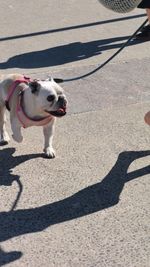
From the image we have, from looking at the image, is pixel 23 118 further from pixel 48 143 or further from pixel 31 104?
pixel 48 143

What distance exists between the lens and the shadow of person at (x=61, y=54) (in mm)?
6750

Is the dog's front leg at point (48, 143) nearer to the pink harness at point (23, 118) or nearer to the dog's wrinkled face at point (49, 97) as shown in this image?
the pink harness at point (23, 118)

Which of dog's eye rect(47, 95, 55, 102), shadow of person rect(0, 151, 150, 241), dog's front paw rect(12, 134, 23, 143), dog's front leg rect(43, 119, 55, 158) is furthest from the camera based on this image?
dog's front leg rect(43, 119, 55, 158)

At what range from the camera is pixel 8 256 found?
3.62 metres

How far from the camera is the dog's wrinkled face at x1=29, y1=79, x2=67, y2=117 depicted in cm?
426

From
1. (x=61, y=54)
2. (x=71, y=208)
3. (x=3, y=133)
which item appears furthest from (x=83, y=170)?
(x=61, y=54)

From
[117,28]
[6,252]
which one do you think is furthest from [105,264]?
[117,28]

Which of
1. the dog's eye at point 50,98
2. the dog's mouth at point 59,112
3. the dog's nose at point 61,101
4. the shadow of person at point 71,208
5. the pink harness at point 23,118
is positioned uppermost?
the dog's eye at point 50,98

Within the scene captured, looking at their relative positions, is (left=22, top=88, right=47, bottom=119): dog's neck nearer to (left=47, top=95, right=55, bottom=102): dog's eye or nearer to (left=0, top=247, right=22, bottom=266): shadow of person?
(left=47, top=95, right=55, bottom=102): dog's eye

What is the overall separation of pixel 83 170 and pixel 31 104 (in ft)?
2.19

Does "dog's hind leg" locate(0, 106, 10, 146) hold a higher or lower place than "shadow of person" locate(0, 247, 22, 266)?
lower

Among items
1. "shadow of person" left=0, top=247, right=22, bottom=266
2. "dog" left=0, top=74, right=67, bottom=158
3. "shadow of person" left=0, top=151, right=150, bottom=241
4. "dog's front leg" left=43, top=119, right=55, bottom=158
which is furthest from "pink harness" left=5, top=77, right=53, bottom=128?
"shadow of person" left=0, top=247, right=22, bottom=266

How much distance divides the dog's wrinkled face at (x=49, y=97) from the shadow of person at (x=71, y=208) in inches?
24.9

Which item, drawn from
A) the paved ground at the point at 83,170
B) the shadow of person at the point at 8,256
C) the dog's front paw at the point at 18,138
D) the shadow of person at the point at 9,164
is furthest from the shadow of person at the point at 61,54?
the shadow of person at the point at 8,256
